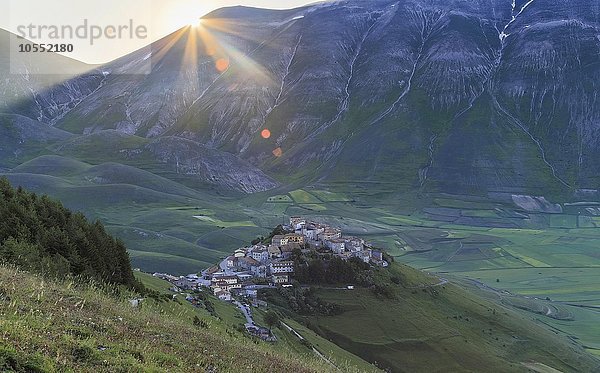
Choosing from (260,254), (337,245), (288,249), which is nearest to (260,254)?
(260,254)

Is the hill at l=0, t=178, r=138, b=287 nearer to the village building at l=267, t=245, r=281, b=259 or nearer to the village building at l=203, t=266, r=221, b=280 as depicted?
the village building at l=203, t=266, r=221, b=280

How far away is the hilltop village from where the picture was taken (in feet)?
326

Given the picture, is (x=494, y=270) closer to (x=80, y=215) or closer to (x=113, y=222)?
(x=113, y=222)

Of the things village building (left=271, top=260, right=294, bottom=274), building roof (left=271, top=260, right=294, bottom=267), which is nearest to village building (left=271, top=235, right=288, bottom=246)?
building roof (left=271, top=260, right=294, bottom=267)

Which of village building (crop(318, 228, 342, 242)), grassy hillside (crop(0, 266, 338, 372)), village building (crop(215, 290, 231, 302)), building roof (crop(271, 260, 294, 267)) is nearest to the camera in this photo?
grassy hillside (crop(0, 266, 338, 372))

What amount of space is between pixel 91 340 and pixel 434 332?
87.0m

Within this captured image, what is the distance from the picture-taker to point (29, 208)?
116 ft

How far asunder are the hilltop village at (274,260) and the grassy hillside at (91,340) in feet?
228

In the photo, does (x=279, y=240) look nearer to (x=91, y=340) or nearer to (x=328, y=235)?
(x=328, y=235)

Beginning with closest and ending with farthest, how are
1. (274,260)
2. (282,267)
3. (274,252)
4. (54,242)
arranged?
(54,242) → (282,267) → (274,260) → (274,252)

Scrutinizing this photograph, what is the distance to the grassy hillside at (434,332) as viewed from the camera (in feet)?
276

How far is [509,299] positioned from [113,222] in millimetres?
147746

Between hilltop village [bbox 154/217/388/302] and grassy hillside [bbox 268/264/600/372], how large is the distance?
9.28 meters

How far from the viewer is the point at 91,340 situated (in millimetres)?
14672
